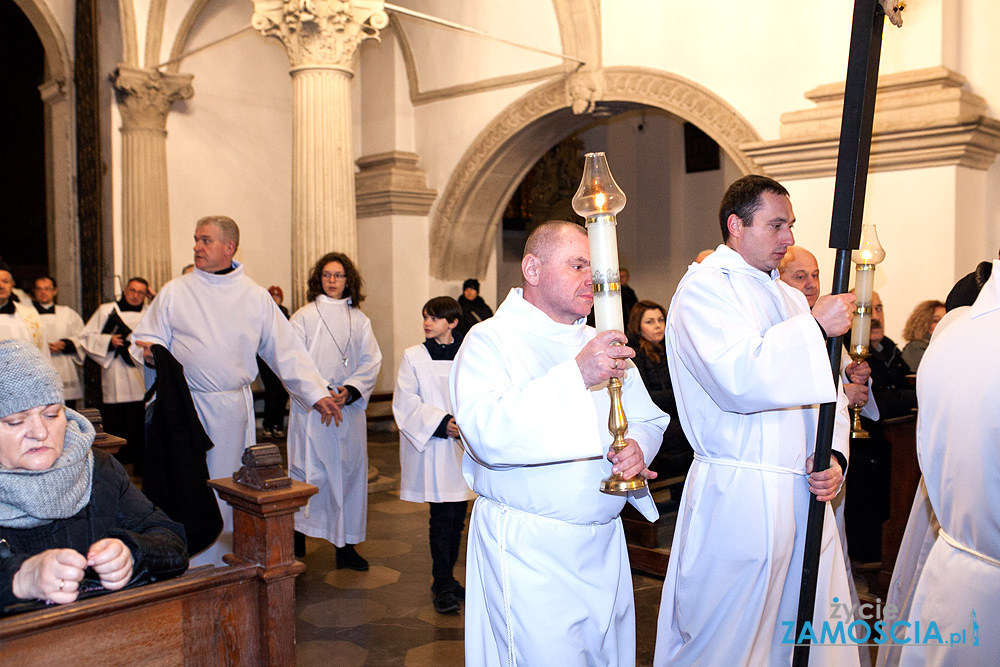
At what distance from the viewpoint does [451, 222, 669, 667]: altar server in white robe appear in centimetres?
222

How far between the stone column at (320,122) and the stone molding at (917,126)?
12.4 feet

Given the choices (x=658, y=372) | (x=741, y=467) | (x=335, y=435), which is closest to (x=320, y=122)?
(x=335, y=435)

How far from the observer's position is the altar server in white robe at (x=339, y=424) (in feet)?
17.3

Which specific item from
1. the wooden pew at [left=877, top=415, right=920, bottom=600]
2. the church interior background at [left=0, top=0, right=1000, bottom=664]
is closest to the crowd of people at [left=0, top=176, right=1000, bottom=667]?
the wooden pew at [left=877, top=415, right=920, bottom=600]

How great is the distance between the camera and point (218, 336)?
4793 millimetres

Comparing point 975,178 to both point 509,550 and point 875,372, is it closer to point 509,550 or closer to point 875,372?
point 875,372

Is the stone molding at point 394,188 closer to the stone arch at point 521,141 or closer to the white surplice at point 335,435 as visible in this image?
the stone arch at point 521,141

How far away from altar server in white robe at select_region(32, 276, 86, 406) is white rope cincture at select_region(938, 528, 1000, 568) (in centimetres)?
760

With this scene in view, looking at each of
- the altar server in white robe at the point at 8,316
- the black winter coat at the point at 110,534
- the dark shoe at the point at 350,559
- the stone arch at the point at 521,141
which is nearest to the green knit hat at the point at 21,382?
the black winter coat at the point at 110,534

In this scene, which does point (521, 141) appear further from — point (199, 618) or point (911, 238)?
point (199, 618)

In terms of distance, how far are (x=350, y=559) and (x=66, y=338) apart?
4409mm

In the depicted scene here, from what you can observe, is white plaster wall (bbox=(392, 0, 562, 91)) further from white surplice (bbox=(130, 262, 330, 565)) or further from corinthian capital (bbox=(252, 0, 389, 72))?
white surplice (bbox=(130, 262, 330, 565))

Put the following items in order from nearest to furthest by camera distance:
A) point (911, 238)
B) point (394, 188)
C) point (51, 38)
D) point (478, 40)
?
point (911, 238) < point (478, 40) < point (394, 188) < point (51, 38)

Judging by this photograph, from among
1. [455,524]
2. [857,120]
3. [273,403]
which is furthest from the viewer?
[273,403]
